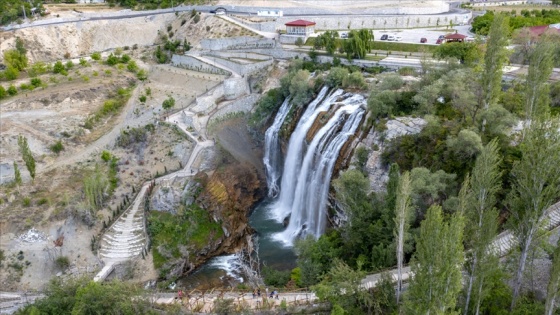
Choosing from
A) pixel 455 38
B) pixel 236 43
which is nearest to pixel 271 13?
pixel 236 43

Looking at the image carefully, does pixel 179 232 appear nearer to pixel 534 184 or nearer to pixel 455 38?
pixel 534 184

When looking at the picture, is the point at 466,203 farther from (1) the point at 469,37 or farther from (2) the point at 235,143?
(1) the point at 469,37

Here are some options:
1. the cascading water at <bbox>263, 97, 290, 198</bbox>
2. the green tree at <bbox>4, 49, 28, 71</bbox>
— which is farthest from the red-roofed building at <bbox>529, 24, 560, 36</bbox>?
the green tree at <bbox>4, 49, 28, 71</bbox>

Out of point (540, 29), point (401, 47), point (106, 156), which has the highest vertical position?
point (540, 29)

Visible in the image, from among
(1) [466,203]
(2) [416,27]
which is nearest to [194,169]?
(1) [466,203]

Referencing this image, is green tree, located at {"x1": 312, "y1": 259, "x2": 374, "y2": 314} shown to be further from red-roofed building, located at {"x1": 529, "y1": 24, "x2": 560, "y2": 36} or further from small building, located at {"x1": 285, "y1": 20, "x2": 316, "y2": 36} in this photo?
small building, located at {"x1": 285, "y1": 20, "x2": 316, "y2": 36}

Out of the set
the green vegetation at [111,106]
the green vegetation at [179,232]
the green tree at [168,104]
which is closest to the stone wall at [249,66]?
the green tree at [168,104]
